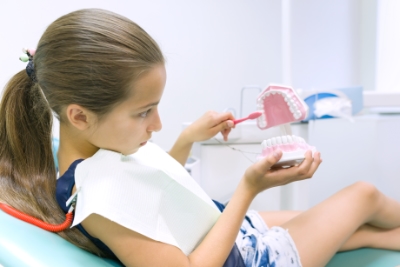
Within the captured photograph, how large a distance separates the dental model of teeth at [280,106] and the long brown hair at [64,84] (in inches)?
13.2

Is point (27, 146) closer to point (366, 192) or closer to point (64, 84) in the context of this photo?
point (64, 84)

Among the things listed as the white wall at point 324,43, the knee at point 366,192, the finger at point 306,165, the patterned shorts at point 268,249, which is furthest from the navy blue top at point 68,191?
the white wall at point 324,43

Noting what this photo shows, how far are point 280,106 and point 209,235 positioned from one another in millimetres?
397

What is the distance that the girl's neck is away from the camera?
770 millimetres

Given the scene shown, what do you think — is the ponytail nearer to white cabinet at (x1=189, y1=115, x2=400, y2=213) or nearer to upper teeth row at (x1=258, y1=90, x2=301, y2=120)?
upper teeth row at (x1=258, y1=90, x2=301, y2=120)

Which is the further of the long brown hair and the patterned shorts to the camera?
the patterned shorts

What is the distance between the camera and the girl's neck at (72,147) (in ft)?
2.53

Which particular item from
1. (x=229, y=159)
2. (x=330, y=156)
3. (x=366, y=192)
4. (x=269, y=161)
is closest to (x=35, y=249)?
(x=269, y=161)

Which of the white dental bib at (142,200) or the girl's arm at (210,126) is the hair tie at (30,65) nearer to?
the white dental bib at (142,200)

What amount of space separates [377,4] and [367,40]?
160 mm

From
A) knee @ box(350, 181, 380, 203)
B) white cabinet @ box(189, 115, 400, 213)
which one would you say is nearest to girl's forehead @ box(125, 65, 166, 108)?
knee @ box(350, 181, 380, 203)

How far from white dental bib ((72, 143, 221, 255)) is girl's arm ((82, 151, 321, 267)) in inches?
0.8

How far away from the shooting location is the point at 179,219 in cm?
75

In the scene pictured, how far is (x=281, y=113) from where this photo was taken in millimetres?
982
